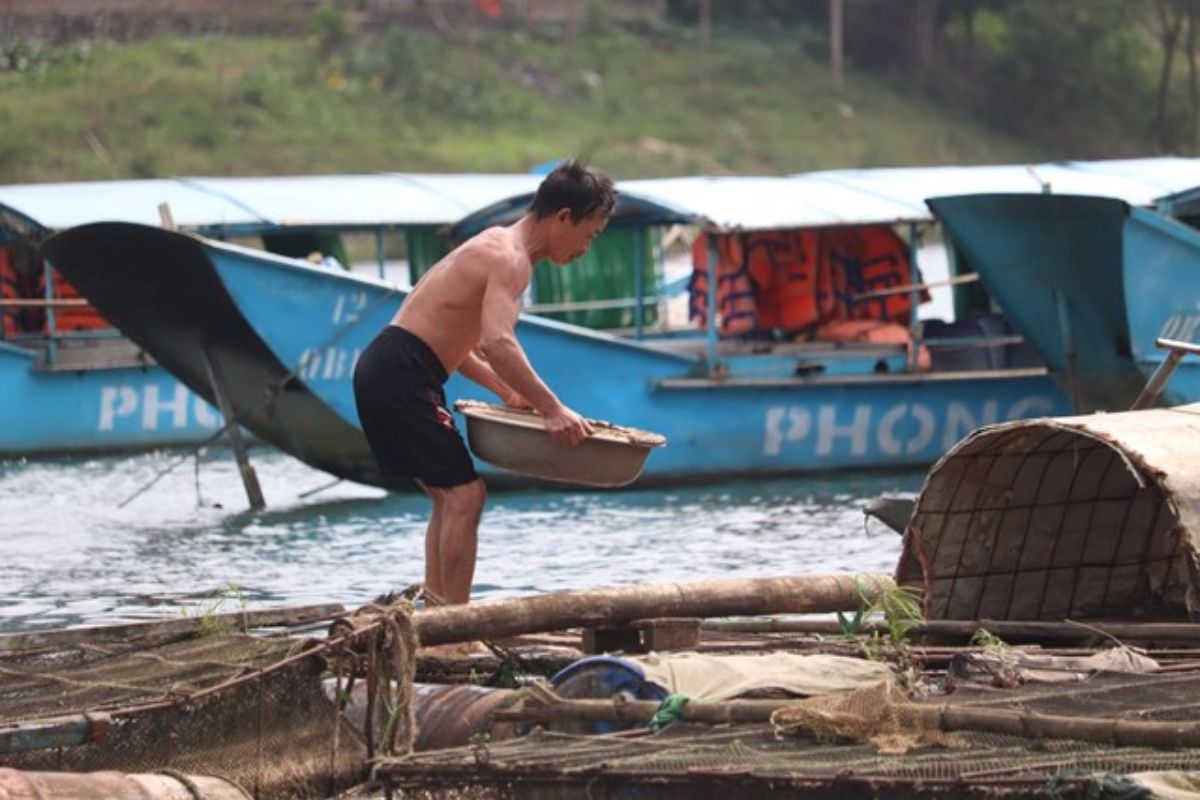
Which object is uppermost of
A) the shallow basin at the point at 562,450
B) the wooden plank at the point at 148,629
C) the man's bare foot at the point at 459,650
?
the shallow basin at the point at 562,450

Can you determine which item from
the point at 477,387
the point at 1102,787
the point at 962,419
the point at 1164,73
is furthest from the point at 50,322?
the point at 1164,73

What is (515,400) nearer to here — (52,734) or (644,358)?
(52,734)

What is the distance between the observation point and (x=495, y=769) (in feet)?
17.5

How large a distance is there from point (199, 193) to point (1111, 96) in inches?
1231

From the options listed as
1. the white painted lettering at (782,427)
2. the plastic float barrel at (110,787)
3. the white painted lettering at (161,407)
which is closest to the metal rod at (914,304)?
the white painted lettering at (782,427)

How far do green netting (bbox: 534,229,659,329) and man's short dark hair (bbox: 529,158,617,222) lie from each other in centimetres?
1307

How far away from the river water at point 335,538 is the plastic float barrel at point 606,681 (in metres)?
4.49

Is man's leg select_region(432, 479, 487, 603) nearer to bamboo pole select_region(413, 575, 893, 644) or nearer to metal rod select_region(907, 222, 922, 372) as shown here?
bamboo pole select_region(413, 575, 893, 644)

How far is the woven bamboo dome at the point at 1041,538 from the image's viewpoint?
305 inches

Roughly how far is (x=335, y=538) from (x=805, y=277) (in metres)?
5.12

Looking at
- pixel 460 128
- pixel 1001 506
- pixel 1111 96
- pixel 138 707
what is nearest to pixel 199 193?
pixel 1001 506

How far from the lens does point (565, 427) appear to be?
7.16 metres

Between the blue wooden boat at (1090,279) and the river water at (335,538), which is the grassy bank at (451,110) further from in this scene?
the blue wooden boat at (1090,279)

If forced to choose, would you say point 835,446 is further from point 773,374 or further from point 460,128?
point 460,128
